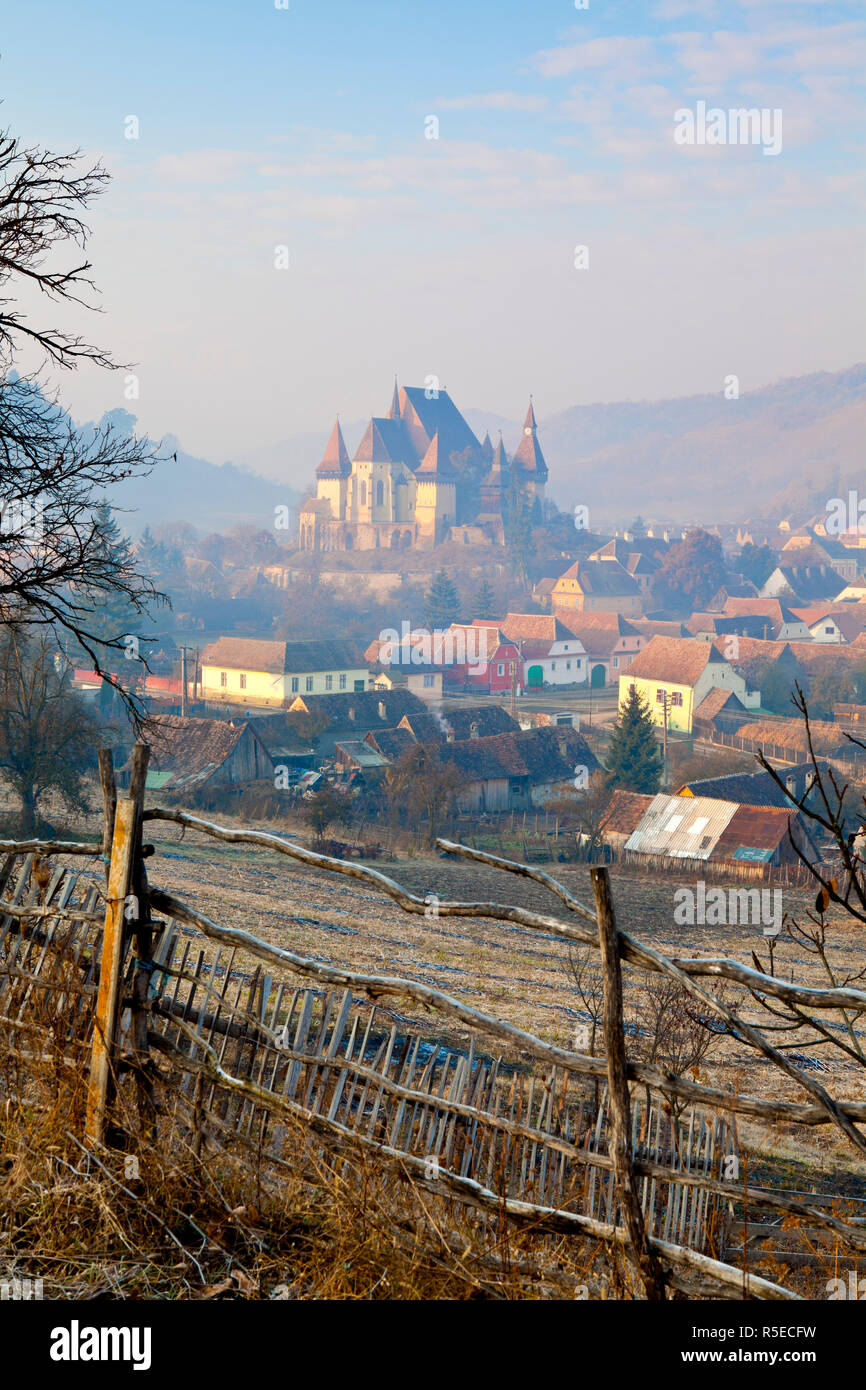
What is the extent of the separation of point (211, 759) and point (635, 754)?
1861cm

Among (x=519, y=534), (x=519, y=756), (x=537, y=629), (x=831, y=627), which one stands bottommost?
(x=519, y=756)

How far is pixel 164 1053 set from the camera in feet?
11.2

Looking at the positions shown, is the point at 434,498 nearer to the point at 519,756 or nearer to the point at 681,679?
the point at 681,679

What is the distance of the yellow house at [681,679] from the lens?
7081 cm

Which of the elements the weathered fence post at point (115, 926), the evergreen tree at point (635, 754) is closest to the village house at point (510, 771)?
the evergreen tree at point (635, 754)

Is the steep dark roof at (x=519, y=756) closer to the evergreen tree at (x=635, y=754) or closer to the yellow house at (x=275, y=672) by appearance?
the evergreen tree at (x=635, y=754)

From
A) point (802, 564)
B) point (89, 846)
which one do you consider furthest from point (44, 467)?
point (802, 564)

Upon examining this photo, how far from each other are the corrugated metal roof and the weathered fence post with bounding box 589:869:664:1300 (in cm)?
3657

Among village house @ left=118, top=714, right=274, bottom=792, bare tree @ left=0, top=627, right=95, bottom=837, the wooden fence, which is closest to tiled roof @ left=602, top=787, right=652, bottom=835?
village house @ left=118, top=714, right=274, bottom=792

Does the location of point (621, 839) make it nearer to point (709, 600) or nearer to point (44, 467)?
point (44, 467)

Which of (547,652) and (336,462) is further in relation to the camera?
(336,462)

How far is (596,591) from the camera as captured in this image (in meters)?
135

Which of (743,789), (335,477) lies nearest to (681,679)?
(743,789)

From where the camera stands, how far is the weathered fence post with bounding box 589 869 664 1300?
8.43 feet
